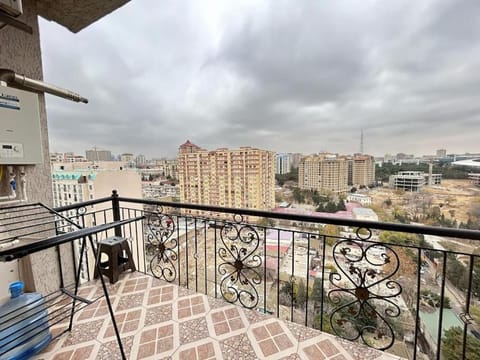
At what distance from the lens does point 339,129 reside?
6758 millimetres

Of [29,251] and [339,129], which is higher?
[339,129]

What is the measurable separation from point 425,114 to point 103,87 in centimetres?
714

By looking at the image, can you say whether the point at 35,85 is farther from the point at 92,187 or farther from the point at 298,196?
the point at 298,196

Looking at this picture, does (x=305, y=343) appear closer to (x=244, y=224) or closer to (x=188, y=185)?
(x=244, y=224)

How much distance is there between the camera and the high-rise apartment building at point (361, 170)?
365 centimetres

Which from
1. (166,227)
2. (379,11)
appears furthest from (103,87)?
(379,11)

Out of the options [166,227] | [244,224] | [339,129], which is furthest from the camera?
[339,129]

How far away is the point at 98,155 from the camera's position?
4465mm

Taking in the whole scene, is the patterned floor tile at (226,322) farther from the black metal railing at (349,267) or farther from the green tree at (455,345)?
the green tree at (455,345)

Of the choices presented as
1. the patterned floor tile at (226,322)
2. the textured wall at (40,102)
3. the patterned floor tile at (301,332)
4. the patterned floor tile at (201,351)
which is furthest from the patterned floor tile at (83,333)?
the patterned floor tile at (301,332)

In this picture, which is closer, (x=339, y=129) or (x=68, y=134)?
(x=68, y=134)

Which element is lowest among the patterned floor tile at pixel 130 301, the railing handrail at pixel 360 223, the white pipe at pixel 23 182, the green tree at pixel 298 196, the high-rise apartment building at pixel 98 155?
the patterned floor tile at pixel 130 301

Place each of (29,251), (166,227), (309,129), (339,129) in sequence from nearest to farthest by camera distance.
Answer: (29,251) < (166,227) < (339,129) < (309,129)

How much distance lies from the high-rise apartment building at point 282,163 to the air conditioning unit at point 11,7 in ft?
13.7
